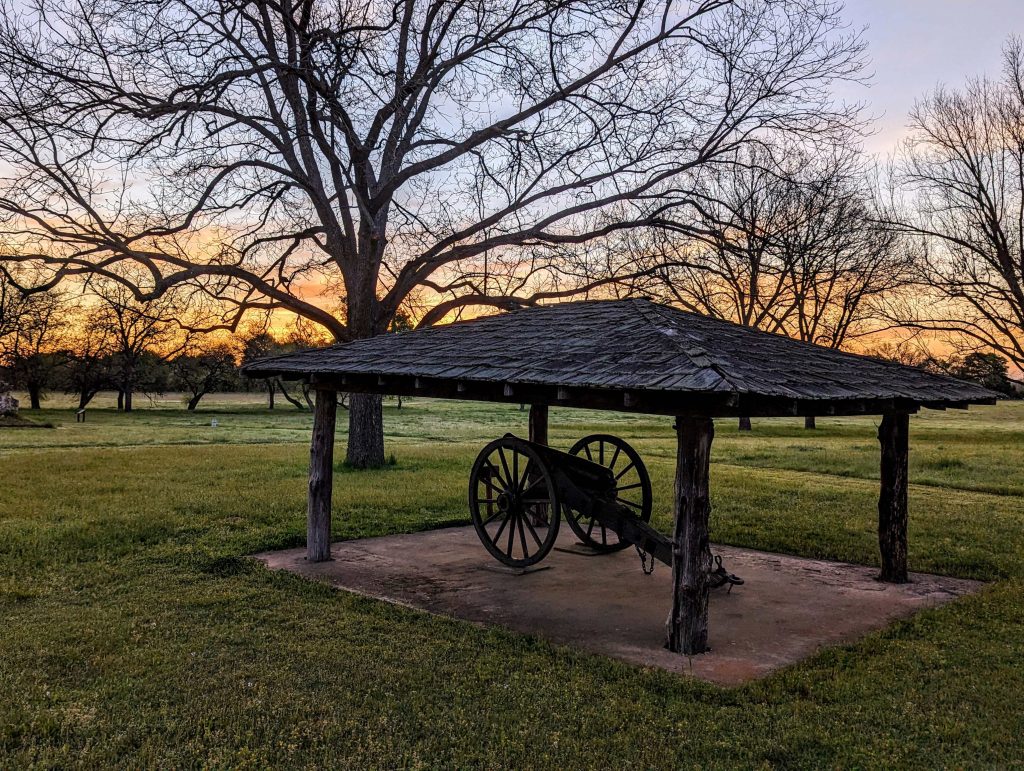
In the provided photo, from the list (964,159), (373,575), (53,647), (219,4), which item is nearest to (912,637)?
→ (373,575)

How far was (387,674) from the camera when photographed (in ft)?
19.3

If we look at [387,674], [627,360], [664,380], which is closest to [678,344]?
[627,360]

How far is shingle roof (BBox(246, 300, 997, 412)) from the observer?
6.18m

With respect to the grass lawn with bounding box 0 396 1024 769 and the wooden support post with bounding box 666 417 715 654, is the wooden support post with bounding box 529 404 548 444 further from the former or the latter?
the wooden support post with bounding box 666 417 715 654

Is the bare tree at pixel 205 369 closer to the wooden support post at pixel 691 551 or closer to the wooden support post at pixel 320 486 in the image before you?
the wooden support post at pixel 320 486

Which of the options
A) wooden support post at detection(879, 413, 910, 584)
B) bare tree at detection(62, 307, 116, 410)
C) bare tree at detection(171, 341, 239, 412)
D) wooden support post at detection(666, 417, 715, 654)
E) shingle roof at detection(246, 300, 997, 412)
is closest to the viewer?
shingle roof at detection(246, 300, 997, 412)

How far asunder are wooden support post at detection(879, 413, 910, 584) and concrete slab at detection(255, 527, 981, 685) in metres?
0.28

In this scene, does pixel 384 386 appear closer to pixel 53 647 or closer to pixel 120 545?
pixel 53 647

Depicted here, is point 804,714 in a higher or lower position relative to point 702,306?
lower

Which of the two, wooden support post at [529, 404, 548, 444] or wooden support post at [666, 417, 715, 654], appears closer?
wooden support post at [666, 417, 715, 654]

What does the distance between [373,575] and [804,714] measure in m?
5.13

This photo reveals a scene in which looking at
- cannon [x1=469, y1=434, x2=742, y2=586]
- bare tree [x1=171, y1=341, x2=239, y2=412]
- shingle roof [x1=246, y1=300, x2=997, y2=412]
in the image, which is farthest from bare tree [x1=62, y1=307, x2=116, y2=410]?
cannon [x1=469, y1=434, x2=742, y2=586]

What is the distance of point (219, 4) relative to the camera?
13.7 m

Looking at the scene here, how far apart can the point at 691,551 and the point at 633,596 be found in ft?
6.41
